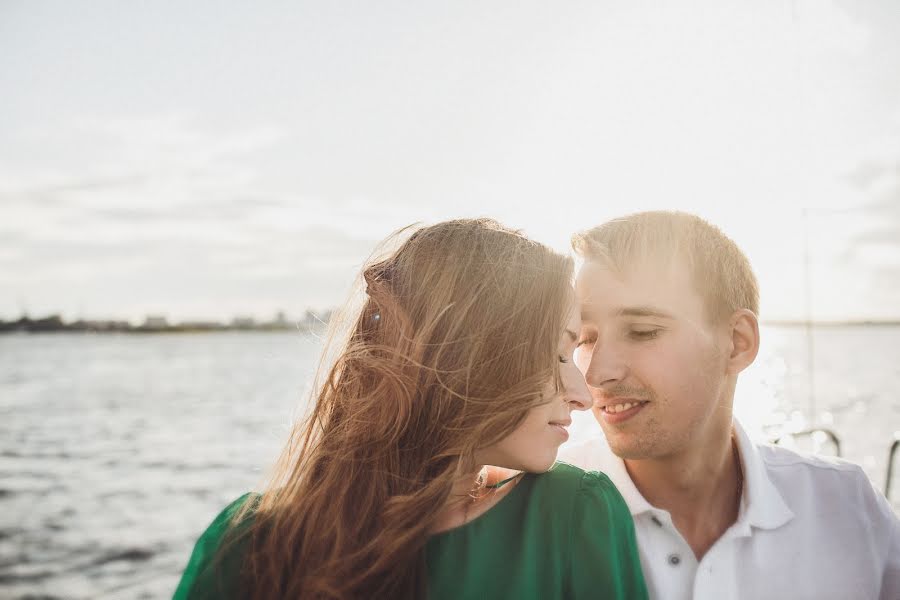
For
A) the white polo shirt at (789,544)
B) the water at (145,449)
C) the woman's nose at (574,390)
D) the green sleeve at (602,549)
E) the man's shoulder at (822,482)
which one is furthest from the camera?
the water at (145,449)

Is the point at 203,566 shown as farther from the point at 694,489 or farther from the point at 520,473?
the point at 694,489

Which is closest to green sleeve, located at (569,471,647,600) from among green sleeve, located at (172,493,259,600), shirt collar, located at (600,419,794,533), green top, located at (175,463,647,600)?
green top, located at (175,463,647,600)

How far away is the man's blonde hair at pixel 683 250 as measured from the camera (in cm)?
252

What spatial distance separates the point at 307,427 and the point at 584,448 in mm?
1239

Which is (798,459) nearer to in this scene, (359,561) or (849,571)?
(849,571)

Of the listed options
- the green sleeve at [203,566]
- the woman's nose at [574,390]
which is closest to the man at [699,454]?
the woman's nose at [574,390]

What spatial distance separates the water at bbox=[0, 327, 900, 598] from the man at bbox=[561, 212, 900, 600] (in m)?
1.10

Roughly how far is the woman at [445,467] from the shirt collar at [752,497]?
460 mm

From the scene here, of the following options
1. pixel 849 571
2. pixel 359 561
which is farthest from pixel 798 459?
pixel 359 561

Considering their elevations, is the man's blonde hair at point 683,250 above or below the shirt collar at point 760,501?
above

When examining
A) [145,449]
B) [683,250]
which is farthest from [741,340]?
[145,449]

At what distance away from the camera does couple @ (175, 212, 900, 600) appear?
6.10 feet

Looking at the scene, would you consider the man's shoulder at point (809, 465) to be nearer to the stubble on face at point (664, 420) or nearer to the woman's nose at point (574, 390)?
the stubble on face at point (664, 420)

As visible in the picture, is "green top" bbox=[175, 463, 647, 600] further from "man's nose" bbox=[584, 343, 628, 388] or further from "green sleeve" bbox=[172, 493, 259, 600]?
"man's nose" bbox=[584, 343, 628, 388]
